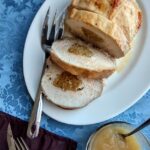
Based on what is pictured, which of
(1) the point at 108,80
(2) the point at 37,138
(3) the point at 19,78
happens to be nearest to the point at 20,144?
(2) the point at 37,138

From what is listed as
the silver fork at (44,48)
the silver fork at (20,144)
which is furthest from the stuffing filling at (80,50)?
the silver fork at (20,144)

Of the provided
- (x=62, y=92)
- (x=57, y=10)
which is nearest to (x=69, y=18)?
(x=57, y=10)

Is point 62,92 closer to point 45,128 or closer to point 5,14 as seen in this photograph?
point 45,128

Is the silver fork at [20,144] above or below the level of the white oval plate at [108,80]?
below

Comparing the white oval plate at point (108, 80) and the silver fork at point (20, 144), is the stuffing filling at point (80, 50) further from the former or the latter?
the silver fork at point (20, 144)

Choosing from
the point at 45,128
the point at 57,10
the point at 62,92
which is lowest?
the point at 45,128

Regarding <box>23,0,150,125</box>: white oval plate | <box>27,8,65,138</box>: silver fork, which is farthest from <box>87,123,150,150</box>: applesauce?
<box>27,8,65,138</box>: silver fork
